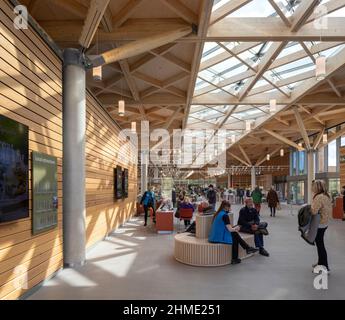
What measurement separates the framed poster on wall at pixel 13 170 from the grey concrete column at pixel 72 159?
1.73 m

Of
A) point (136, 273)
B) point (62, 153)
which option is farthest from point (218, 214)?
point (62, 153)

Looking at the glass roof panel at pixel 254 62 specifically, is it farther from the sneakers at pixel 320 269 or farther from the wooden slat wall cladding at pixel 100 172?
the sneakers at pixel 320 269

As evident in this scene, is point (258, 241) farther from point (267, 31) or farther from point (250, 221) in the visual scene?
Answer: point (267, 31)

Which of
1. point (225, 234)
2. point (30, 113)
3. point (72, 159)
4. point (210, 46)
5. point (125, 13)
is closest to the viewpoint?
point (30, 113)

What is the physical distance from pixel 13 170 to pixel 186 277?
3242 mm

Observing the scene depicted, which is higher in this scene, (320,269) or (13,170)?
(13,170)

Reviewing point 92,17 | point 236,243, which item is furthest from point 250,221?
point 92,17

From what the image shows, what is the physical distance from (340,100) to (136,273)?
36.1 feet

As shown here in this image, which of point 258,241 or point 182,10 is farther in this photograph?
point 258,241

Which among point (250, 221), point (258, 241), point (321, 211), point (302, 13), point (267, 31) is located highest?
point (302, 13)

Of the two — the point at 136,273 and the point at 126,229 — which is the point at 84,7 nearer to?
the point at 136,273

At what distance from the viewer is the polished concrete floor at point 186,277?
4621 millimetres

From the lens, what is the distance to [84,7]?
6074 millimetres

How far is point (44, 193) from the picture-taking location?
16.7ft
